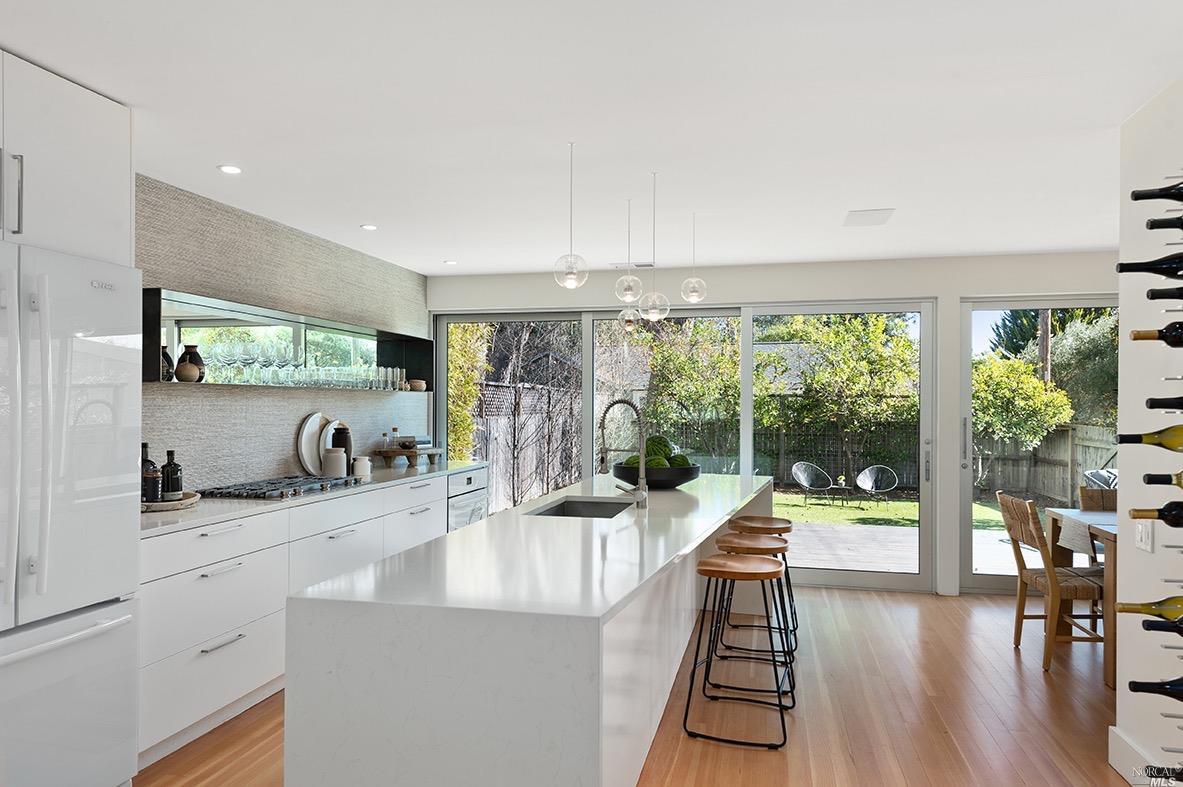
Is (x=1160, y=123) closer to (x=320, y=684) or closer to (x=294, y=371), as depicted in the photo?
(x=320, y=684)

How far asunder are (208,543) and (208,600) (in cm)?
24

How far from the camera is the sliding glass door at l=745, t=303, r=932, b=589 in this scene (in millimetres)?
6098

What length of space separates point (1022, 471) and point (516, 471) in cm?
395

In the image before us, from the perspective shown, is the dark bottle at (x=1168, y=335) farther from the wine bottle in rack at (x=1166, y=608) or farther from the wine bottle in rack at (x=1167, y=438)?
the wine bottle in rack at (x=1166, y=608)

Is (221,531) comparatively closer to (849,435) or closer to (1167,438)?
(1167,438)

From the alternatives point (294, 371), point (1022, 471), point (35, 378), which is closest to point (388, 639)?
point (35, 378)

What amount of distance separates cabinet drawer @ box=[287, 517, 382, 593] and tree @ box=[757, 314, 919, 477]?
10.5 feet

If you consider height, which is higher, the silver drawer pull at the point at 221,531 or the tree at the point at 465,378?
the tree at the point at 465,378

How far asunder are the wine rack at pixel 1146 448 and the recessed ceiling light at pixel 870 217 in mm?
1398

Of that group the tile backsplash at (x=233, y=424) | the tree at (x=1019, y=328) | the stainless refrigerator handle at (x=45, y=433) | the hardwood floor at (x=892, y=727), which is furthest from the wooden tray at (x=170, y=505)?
the tree at (x=1019, y=328)

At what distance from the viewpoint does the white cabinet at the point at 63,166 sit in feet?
8.13

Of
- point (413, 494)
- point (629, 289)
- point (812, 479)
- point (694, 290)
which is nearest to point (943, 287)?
point (812, 479)

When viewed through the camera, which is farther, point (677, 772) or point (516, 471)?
point (516, 471)

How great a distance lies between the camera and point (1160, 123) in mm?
2777
